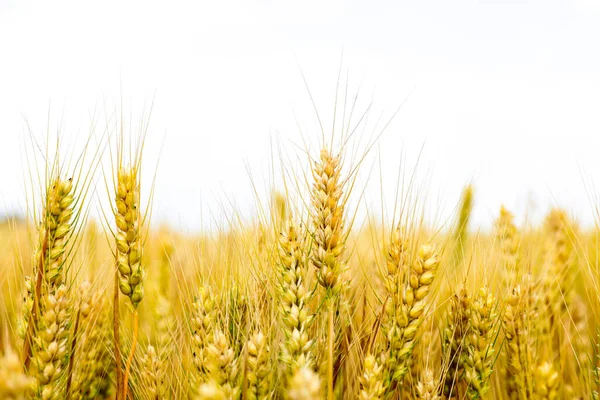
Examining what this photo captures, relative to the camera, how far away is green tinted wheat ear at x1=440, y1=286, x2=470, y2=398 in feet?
6.28

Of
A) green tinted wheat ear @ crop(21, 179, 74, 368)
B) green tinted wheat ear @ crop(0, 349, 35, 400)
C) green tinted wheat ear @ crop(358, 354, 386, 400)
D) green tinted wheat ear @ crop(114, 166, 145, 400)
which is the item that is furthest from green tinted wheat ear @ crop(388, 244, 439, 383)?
green tinted wheat ear @ crop(21, 179, 74, 368)

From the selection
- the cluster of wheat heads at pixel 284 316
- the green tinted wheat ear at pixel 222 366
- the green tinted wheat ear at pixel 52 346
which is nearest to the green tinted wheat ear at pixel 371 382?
the cluster of wheat heads at pixel 284 316

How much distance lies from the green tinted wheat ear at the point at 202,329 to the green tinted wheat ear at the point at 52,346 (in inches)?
17.3

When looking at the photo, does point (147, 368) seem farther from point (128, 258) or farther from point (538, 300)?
point (538, 300)

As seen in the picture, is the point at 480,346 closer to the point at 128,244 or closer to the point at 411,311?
the point at 411,311

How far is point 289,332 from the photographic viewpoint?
1560 millimetres

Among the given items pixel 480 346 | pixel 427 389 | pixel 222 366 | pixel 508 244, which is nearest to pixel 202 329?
pixel 222 366

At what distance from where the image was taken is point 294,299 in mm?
1613

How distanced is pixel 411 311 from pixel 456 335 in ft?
1.53

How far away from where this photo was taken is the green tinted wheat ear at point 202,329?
5.29 ft

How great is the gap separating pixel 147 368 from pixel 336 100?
127cm

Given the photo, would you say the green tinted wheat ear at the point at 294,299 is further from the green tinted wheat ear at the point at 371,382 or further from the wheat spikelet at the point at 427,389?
the wheat spikelet at the point at 427,389

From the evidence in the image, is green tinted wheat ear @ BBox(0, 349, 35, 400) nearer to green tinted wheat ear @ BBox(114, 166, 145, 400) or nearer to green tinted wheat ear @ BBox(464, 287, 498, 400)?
green tinted wheat ear @ BBox(114, 166, 145, 400)

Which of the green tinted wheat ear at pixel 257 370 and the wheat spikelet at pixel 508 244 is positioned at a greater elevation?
the wheat spikelet at pixel 508 244
